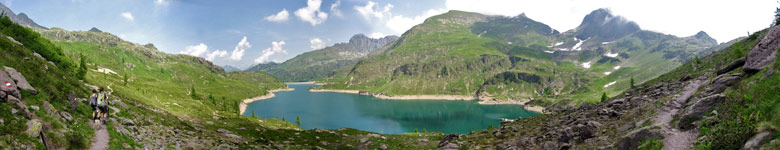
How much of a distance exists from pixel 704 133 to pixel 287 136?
45782 mm

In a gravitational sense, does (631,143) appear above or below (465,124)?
above

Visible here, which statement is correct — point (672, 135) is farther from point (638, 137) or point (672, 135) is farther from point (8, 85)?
point (8, 85)

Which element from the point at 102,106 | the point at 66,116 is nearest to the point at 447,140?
the point at 102,106

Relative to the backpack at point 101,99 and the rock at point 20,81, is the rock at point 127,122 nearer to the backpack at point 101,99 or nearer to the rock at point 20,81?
the backpack at point 101,99

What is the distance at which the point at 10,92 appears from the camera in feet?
54.6

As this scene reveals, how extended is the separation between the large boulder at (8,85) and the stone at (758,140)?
34.9m

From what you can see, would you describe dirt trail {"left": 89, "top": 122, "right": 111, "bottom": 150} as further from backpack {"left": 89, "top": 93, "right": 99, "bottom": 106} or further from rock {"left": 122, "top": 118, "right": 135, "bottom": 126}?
rock {"left": 122, "top": 118, "right": 135, "bottom": 126}

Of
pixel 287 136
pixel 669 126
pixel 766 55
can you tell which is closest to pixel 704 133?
pixel 669 126

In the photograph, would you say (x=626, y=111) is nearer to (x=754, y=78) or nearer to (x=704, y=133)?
(x=754, y=78)

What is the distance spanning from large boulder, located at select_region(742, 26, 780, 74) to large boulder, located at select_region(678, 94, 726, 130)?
21.9 ft

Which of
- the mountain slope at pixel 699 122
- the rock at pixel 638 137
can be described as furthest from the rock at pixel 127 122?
the rock at pixel 638 137

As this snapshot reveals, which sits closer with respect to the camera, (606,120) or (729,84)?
(729,84)

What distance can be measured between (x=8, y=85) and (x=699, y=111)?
1585 inches

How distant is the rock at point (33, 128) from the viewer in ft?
46.4
